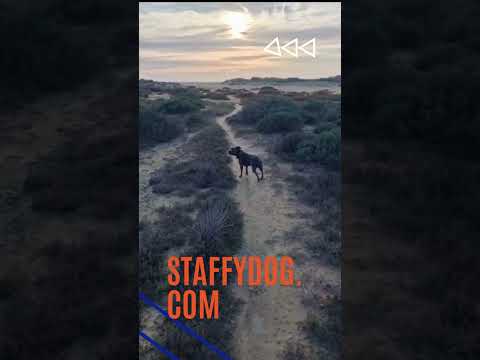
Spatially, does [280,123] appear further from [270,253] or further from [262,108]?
[270,253]

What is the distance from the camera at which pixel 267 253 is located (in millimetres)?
6996

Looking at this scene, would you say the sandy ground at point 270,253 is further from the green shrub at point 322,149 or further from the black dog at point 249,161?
the green shrub at point 322,149

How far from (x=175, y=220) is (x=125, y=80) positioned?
7.49 meters

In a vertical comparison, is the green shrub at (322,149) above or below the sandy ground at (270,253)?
above

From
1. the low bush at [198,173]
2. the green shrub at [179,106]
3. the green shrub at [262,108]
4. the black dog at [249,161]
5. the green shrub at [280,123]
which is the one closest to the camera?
the low bush at [198,173]

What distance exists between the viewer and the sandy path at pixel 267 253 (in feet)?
17.0

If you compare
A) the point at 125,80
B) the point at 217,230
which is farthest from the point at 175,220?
the point at 125,80

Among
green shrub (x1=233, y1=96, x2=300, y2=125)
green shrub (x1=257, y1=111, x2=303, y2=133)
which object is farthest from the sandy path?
green shrub (x1=233, y1=96, x2=300, y2=125)

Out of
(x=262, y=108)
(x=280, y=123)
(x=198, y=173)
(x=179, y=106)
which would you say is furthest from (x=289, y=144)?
(x=179, y=106)

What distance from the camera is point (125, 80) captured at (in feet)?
43.5

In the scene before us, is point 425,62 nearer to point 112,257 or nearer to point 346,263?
point 346,263

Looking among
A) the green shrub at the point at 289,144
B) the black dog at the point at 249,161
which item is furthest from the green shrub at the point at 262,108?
the black dog at the point at 249,161

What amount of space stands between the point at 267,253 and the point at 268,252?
0.12 feet

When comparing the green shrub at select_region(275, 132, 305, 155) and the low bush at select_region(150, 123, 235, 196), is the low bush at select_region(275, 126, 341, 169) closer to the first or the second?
the green shrub at select_region(275, 132, 305, 155)
